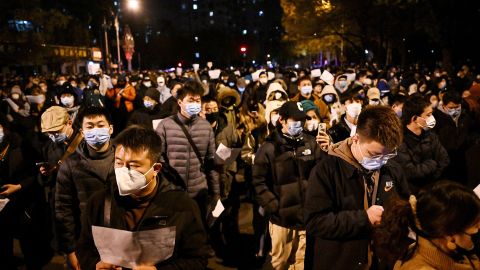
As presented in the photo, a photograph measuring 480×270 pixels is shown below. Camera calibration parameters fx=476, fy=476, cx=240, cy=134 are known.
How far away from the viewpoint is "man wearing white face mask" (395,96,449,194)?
554cm

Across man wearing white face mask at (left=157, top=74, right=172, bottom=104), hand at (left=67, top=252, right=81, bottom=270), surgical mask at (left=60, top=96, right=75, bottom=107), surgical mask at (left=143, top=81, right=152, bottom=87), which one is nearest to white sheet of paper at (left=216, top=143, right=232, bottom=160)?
hand at (left=67, top=252, right=81, bottom=270)

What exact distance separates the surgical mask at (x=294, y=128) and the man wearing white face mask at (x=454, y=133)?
3.01 m

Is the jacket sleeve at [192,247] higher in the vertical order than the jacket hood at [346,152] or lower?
lower

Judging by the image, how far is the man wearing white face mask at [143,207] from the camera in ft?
9.44

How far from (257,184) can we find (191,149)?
1.00 meters

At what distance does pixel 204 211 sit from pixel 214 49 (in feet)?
287

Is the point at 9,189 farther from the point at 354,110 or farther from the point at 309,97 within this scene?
the point at 309,97

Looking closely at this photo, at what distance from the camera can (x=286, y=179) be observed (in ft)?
16.6

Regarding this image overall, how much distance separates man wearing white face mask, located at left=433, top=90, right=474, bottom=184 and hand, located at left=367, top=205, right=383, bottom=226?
4324 mm

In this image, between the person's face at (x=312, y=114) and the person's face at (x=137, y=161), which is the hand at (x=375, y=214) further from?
the person's face at (x=312, y=114)

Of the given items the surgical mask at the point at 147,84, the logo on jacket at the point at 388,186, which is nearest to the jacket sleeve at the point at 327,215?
the logo on jacket at the point at 388,186

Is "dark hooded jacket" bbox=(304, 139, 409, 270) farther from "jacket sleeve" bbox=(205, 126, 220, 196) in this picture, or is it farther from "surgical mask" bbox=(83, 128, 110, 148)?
"jacket sleeve" bbox=(205, 126, 220, 196)

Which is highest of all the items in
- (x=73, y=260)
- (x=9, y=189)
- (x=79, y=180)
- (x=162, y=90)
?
(x=162, y=90)

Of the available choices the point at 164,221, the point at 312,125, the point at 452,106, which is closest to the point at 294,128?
the point at 312,125
